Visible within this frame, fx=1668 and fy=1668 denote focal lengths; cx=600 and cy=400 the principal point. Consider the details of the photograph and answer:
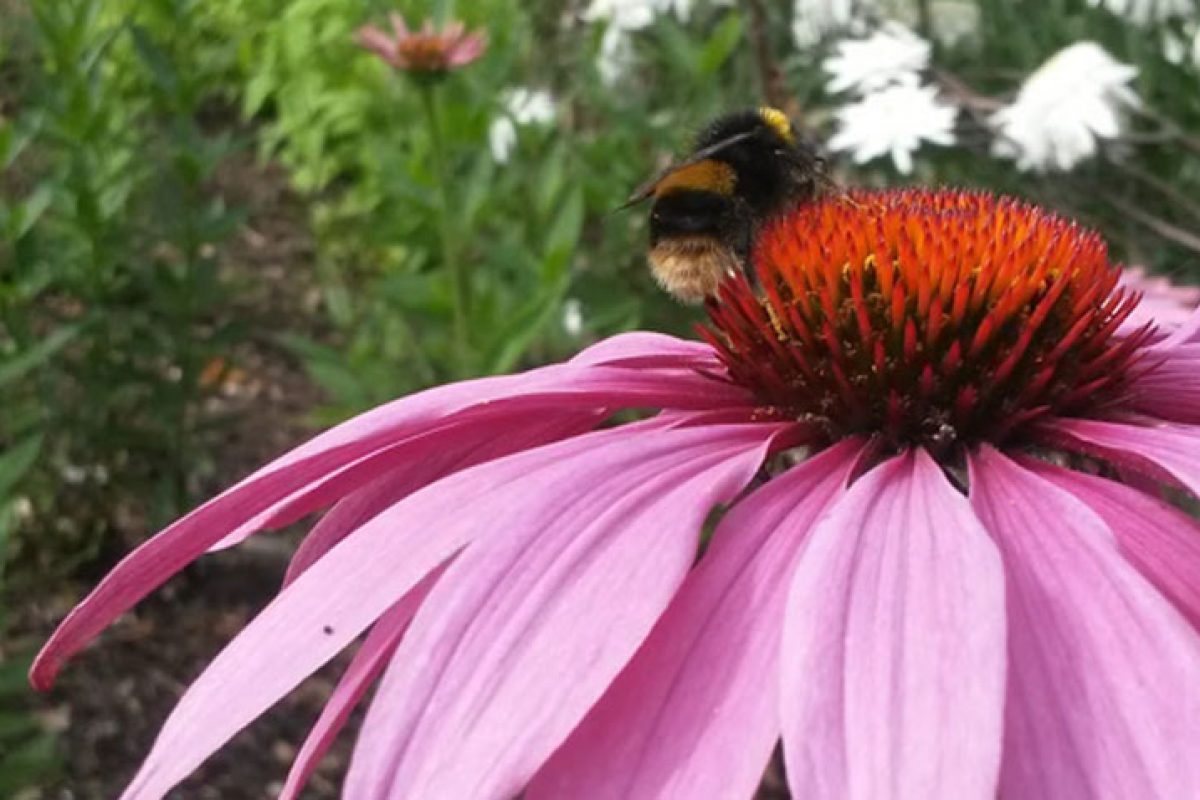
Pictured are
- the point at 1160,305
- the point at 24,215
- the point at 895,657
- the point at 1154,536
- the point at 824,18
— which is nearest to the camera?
the point at 895,657

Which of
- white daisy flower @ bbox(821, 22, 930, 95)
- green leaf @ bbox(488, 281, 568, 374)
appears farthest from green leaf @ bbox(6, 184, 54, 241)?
white daisy flower @ bbox(821, 22, 930, 95)

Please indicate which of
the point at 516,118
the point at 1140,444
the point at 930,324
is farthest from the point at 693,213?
the point at 516,118

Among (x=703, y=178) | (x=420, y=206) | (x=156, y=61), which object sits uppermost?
(x=156, y=61)

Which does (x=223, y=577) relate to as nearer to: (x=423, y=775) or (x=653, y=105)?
(x=653, y=105)

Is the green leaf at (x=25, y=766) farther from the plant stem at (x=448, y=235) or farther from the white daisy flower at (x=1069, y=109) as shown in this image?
the white daisy flower at (x=1069, y=109)

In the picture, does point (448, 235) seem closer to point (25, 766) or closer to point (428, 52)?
point (428, 52)

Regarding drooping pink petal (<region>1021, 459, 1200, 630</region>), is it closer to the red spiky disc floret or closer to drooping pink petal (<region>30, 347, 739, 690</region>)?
the red spiky disc floret
